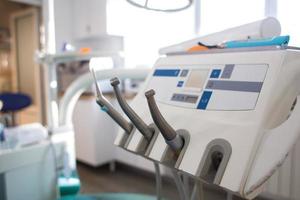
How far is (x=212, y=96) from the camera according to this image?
1.79ft

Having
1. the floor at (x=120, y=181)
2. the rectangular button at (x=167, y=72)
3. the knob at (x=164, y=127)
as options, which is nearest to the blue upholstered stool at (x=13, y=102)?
the floor at (x=120, y=181)

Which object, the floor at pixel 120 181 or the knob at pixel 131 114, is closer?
the knob at pixel 131 114

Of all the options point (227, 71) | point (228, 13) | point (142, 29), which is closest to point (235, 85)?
point (227, 71)

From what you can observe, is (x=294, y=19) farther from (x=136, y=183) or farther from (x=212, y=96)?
(x=136, y=183)

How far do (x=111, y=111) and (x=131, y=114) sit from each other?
0.06 meters

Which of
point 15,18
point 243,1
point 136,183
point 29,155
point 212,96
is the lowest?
point 136,183

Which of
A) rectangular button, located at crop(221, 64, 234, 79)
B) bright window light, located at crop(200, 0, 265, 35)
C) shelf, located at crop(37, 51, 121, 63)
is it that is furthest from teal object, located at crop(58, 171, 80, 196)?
bright window light, located at crop(200, 0, 265, 35)

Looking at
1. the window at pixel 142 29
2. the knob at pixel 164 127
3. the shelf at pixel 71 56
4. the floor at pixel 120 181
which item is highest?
the window at pixel 142 29

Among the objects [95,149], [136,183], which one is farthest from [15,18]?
[136,183]

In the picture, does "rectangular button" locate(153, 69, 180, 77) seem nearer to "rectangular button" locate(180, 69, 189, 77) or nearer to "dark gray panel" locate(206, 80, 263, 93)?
"rectangular button" locate(180, 69, 189, 77)

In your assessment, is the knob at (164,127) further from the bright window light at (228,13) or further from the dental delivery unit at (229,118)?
the bright window light at (228,13)

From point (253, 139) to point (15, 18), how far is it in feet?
15.0

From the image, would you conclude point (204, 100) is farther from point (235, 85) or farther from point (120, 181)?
point (120, 181)

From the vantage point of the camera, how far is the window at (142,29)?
2.45 m
